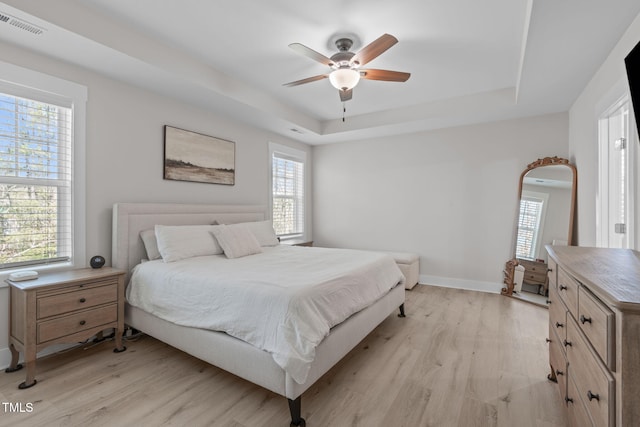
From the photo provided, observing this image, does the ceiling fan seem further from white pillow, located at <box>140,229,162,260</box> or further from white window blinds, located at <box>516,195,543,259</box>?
white window blinds, located at <box>516,195,543,259</box>

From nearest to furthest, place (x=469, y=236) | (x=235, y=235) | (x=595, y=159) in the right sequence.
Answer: (x=595, y=159)
(x=235, y=235)
(x=469, y=236)

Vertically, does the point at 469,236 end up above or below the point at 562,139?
below

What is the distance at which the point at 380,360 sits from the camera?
7.77 feet

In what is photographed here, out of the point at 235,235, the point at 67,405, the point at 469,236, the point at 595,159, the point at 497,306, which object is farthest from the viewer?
the point at 469,236

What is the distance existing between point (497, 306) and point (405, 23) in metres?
3.30

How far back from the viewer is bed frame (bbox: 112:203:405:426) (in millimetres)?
1714

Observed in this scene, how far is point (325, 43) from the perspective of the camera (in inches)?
104

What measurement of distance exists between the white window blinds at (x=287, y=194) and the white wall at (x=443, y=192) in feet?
1.85

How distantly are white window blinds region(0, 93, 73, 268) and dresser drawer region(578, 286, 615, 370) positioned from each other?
351 cm

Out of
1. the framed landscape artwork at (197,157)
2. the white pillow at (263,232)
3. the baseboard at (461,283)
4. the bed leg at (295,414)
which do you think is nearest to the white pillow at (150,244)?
the framed landscape artwork at (197,157)

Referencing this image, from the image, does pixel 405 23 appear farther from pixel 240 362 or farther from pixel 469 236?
pixel 469 236

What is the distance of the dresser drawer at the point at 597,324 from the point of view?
3.02 feet

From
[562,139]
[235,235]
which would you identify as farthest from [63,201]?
[562,139]

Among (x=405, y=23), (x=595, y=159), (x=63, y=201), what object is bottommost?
(x=63, y=201)
